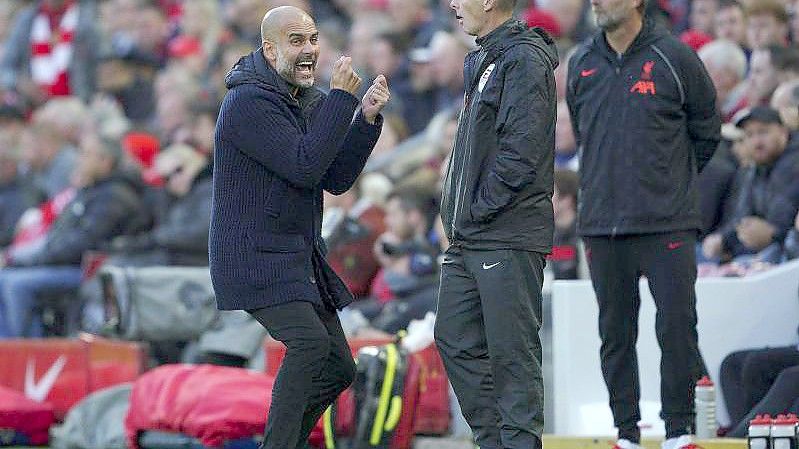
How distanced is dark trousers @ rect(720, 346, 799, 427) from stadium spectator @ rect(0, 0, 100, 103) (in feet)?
32.6

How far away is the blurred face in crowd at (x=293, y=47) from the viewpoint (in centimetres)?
668

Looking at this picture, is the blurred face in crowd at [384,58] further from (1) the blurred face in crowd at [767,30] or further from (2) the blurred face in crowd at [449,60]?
(1) the blurred face in crowd at [767,30]

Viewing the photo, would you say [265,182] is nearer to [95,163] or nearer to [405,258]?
[405,258]

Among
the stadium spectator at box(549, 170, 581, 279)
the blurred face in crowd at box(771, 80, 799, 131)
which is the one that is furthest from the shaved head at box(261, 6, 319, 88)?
the blurred face in crowd at box(771, 80, 799, 131)

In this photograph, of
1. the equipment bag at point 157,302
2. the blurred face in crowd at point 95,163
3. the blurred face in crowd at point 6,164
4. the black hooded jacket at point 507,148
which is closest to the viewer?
the black hooded jacket at point 507,148

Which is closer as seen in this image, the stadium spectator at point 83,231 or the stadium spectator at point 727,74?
the stadium spectator at point 727,74

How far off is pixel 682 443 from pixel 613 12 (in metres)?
1.81

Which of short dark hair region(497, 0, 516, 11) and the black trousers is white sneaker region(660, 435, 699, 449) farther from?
short dark hair region(497, 0, 516, 11)

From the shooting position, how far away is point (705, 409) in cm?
776

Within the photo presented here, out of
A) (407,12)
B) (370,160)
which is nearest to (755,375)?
(370,160)

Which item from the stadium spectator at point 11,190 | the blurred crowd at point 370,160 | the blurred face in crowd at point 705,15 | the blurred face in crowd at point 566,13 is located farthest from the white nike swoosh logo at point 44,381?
the blurred face in crowd at point 705,15

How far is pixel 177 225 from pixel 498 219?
5.84 meters

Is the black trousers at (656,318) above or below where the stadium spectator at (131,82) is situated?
below

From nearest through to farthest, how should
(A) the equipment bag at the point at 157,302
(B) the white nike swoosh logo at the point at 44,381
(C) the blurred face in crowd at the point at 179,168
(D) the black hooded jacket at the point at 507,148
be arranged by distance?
1. (D) the black hooded jacket at the point at 507,148
2. (A) the equipment bag at the point at 157,302
3. (B) the white nike swoosh logo at the point at 44,381
4. (C) the blurred face in crowd at the point at 179,168
